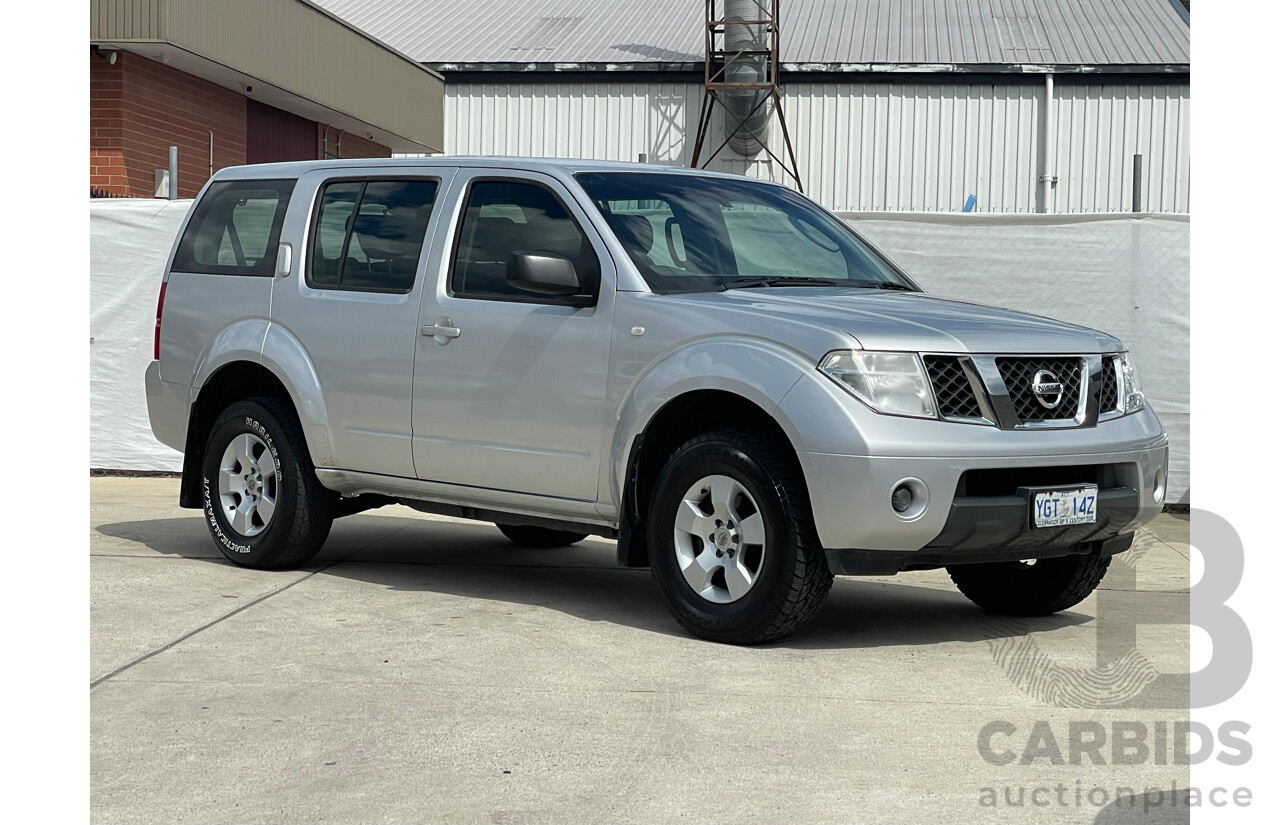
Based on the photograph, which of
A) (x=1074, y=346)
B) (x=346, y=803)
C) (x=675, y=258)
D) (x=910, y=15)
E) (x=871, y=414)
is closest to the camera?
(x=346, y=803)

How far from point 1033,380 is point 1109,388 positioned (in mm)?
581

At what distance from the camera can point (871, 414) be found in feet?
19.3

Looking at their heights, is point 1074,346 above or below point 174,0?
below

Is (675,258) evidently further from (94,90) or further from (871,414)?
(94,90)

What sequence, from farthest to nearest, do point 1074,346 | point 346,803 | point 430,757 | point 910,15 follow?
point 910,15 < point 1074,346 < point 430,757 < point 346,803

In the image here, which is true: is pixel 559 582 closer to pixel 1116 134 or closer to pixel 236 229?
pixel 236 229

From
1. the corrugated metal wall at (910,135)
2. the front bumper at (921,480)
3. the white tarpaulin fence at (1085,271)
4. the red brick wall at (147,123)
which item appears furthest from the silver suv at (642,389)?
the corrugated metal wall at (910,135)

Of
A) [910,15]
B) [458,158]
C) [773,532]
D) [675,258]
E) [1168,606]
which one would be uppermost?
[910,15]

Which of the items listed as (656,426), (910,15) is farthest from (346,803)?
(910,15)

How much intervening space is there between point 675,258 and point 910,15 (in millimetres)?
25527

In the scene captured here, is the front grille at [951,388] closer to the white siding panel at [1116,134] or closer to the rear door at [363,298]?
the rear door at [363,298]

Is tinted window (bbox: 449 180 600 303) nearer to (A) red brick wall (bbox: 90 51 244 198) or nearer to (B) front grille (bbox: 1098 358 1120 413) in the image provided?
(B) front grille (bbox: 1098 358 1120 413)

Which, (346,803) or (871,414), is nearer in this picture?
(346,803)

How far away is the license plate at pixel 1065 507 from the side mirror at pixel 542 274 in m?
2.12
